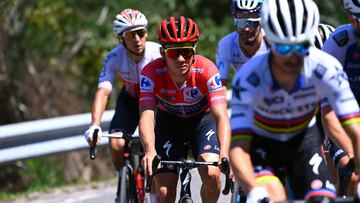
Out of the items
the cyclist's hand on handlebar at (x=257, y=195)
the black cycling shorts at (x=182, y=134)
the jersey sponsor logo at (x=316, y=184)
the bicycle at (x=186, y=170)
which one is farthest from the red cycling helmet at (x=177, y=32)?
the cyclist's hand on handlebar at (x=257, y=195)

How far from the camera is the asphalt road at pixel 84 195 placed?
1179 centimetres

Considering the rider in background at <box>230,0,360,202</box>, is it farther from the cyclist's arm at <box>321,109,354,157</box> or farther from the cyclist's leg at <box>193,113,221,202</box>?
the cyclist's leg at <box>193,113,221,202</box>

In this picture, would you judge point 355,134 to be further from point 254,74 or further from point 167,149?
Answer: point 167,149

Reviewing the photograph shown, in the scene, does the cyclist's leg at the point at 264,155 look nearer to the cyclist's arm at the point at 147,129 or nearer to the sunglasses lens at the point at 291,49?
the sunglasses lens at the point at 291,49

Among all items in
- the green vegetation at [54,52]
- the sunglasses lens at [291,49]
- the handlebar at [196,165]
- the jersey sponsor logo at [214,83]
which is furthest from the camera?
the green vegetation at [54,52]

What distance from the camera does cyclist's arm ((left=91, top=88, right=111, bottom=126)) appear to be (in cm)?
975

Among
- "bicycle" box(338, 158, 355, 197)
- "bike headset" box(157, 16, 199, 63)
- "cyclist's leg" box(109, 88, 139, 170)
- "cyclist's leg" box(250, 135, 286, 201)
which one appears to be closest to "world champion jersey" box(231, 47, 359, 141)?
"cyclist's leg" box(250, 135, 286, 201)

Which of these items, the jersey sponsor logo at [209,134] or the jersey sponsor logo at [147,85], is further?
the jersey sponsor logo at [209,134]

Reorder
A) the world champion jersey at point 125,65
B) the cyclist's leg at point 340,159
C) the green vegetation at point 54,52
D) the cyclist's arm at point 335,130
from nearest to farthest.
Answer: the cyclist's arm at point 335,130
the cyclist's leg at point 340,159
the world champion jersey at point 125,65
the green vegetation at point 54,52

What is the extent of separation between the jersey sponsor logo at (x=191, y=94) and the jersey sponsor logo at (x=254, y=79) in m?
2.25

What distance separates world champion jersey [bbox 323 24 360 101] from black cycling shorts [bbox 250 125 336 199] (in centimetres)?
148

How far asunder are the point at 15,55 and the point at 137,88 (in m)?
8.11

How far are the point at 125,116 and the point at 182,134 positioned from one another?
4.95 ft

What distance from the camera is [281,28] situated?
608cm
